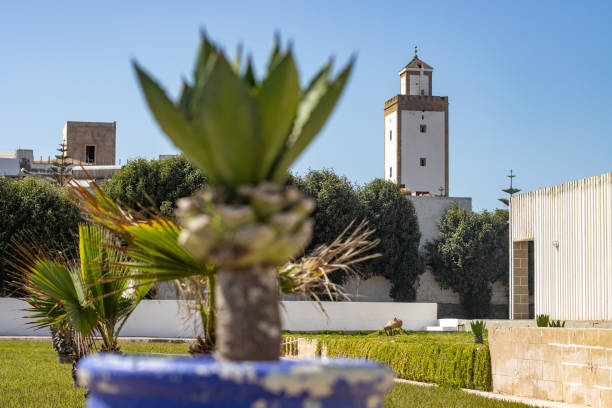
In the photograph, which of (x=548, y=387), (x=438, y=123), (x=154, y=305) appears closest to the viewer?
(x=548, y=387)

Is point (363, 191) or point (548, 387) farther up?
point (363, 191)

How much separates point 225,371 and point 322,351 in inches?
558

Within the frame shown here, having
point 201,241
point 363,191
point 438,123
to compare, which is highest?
point 438,123

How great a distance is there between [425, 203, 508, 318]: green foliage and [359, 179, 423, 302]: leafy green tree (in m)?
2.56

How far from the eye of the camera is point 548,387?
1056 cm

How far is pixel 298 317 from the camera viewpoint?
32.5 metres

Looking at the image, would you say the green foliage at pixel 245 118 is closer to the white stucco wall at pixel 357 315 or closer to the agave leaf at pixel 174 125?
the agave leaf at pixel 174 125

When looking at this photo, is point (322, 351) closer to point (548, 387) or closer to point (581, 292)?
point (548, 387)

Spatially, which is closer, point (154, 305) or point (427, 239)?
point (154, 305)

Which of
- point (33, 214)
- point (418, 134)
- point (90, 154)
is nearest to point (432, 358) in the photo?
point (33, 214)

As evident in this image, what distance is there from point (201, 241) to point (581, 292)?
19882mm

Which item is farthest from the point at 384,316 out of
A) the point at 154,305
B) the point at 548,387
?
the point at 548,387

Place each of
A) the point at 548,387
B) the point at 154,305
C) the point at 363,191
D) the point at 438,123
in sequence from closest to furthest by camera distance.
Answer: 1. the point at 548,387
2. the point at 154,305
3. the point at 363,191
4. the point at 438,123

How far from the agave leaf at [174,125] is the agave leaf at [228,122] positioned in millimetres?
72
